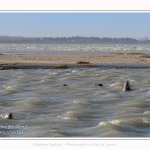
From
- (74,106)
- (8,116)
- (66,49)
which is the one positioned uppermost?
(8,116)

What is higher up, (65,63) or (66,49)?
(65,63)

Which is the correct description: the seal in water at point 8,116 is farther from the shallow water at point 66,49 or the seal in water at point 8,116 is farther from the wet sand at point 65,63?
the shallow water at point 66,49

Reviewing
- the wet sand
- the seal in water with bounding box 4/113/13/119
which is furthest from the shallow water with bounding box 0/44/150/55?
the seal in water with bounding box 4/113/13/119

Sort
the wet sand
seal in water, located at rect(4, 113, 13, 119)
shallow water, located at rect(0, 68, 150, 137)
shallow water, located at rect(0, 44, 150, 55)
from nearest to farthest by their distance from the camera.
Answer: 1. shallow water, located at rect(0, 68, 150, 137)
2. seal in water, located at rect(4, 113, 13, 119)
3. the wet sand
4. shallow water, located at rect(0, 44, 150, 55)

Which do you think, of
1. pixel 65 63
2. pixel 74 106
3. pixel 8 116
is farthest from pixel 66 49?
pixel 8 116

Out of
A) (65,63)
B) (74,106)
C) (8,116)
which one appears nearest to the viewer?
(8,116)

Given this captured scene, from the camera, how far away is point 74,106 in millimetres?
13414

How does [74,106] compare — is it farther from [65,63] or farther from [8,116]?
[65,63]

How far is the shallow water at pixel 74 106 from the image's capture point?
402 inches

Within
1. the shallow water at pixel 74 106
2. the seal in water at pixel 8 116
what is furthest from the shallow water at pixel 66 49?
the seal in water at pixel 8 116

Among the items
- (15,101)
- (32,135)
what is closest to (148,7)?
(32,135)

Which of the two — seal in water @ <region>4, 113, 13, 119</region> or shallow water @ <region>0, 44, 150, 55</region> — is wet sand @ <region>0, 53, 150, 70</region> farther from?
shallow water @ <region>0, 44, 150, 55</region>

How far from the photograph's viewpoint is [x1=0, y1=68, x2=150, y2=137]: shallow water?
10.2m

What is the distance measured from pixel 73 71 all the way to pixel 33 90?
25.4ft
